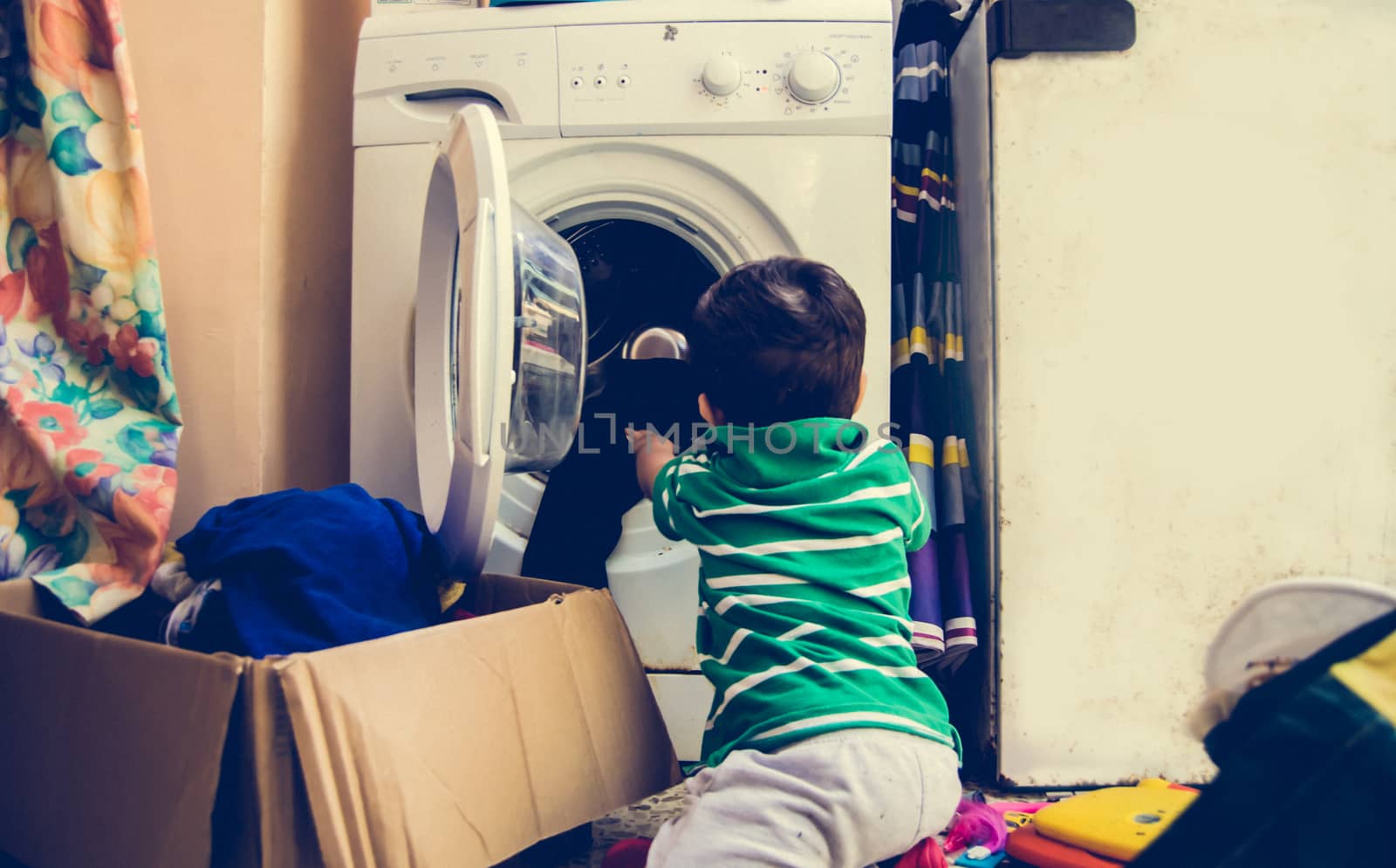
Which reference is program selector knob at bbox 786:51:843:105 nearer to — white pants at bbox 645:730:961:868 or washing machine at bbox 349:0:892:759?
washing machine at bbox 349:0:892:759

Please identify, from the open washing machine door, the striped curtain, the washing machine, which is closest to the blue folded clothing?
the open washing machine door

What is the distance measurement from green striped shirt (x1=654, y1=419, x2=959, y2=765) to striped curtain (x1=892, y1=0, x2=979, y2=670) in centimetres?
33

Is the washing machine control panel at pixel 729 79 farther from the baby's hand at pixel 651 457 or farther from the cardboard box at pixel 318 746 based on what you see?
the cardboard box at pixel 318 746

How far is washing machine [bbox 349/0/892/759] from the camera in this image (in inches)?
44.6

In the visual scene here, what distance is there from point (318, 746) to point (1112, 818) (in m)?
0.70

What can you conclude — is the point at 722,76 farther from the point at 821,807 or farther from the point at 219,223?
the point at 821,807

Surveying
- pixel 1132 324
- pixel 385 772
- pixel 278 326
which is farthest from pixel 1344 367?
pixel 278 326

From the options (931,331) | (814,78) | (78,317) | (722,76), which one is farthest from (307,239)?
(931,331)

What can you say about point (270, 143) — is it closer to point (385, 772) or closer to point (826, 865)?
point (385, 772)

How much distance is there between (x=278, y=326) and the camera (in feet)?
4.03

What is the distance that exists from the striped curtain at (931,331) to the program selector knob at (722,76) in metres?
0.33

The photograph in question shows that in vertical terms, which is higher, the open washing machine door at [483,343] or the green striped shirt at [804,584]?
the open washing machine door at [483,343]

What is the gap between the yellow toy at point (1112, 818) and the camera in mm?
850

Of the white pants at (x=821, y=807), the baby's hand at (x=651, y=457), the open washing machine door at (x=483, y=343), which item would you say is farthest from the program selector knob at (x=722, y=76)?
the white pants at (x=821, y=807)
